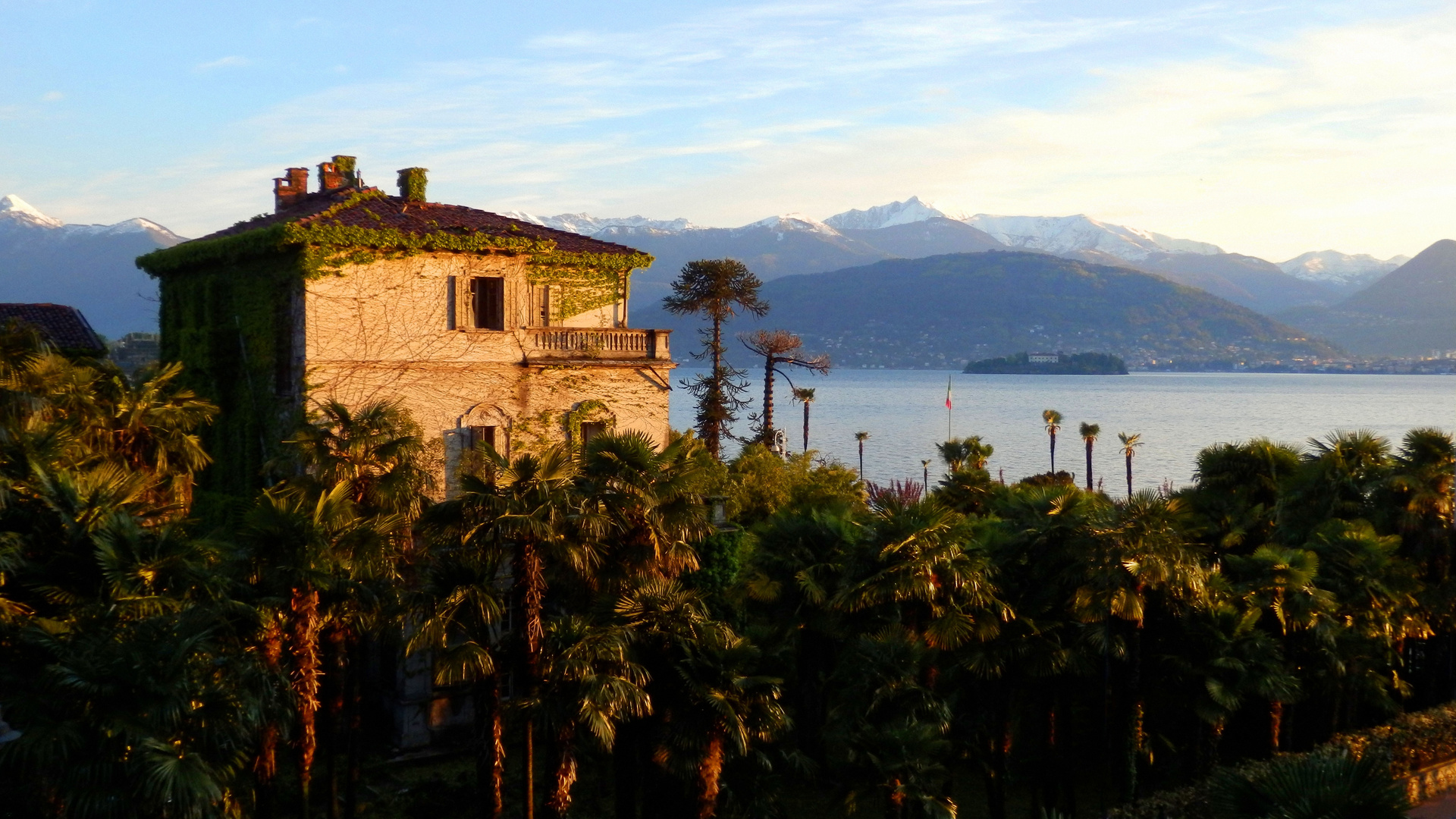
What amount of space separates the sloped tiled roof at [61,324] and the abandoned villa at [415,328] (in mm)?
3417

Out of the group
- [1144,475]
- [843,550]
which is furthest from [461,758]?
[1144,475]

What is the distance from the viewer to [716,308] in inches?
2040

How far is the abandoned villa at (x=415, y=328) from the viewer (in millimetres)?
28797

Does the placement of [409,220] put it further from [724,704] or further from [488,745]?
[724,704]

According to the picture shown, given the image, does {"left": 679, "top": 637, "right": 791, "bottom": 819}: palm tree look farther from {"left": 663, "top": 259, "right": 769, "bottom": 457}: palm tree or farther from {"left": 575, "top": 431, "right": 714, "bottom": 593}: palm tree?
{"left": 663, "top": 259, "right": 769, "bottom": 457}: palm tree

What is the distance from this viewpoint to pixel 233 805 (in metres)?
18.4

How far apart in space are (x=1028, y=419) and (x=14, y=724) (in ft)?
630

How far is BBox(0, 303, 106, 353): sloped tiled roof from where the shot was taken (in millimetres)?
35250

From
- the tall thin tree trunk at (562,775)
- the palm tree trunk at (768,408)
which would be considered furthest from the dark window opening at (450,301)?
the palm tree trunk at (768,408)

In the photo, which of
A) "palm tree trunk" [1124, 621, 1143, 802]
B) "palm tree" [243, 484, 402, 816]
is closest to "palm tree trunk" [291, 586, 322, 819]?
"palm tree" [243, 484, 402, 816]

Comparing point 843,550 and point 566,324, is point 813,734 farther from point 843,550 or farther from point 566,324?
point 566,324

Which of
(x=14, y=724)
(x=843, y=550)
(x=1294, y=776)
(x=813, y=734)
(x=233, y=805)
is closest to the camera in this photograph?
(x=1294, y=776)

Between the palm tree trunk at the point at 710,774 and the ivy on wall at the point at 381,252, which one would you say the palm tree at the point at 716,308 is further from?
the palm tree trunk at the point at 710,774

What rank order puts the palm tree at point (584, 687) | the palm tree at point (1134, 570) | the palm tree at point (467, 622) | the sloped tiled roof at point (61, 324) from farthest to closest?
the sloped tiled roof at point (61, 324), the palm tree at point (1134, 570), the palm tree at point (467, 622), the palm tree at point (584, 687)
